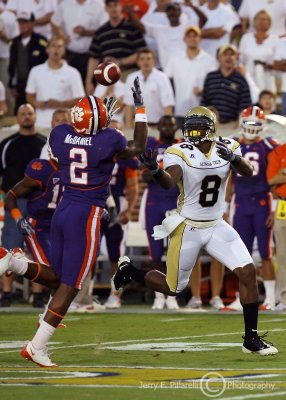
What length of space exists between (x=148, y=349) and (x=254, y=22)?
7.69 meters

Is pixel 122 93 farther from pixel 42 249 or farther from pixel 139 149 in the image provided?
pixel 139 149

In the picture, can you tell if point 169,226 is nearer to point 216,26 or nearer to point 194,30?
point 194,30

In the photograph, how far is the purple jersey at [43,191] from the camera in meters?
11.2

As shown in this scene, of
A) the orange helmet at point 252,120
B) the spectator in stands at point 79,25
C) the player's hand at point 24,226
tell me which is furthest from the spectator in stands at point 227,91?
the player's hand at point 24,226

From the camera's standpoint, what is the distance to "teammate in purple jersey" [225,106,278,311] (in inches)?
497

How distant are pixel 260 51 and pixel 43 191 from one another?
5118mm

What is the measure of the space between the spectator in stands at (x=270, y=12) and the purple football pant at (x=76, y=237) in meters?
8.34

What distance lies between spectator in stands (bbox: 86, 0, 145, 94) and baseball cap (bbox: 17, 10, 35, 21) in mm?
908

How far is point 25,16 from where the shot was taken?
16109 mm

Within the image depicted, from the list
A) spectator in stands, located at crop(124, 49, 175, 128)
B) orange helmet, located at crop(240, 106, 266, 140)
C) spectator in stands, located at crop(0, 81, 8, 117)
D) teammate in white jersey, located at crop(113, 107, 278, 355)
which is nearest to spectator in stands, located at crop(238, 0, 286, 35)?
spectator in stands, located at crop(124, 49, 175, 128)

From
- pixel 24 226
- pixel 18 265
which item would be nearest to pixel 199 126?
pixel 18 265

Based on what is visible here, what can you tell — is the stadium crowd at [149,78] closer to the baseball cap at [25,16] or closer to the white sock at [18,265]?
the baseball cap at [25,16]

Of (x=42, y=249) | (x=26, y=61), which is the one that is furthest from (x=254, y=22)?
(x=42, y=249)

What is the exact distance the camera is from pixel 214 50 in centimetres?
1617
